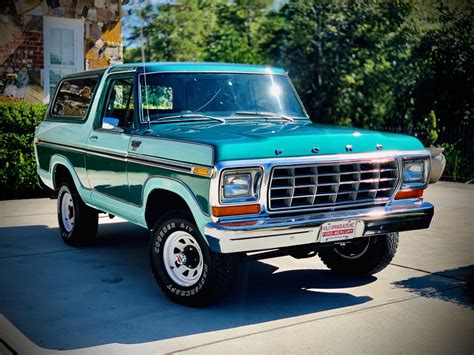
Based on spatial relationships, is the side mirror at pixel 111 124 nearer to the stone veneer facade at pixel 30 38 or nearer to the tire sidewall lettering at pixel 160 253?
the tire sidewall lettering at pixel 160 253

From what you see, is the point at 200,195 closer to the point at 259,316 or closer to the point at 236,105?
the point at 259,316

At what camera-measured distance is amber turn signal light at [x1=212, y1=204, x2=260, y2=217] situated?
4.85m

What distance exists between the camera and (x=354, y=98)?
979 inches

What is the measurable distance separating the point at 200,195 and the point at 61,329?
4.70 feet

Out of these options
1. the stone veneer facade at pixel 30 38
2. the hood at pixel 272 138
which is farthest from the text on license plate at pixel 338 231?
the stone veneer facade at pixel 30 38

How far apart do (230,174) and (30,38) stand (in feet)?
30.9

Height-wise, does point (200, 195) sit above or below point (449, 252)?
above

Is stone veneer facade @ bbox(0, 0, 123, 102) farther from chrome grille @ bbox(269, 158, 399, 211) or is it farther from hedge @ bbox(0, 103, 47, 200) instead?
chrome grille @ bbox(269, 158, 399, 211)

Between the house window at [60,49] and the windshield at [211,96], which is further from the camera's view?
the house window at [60,49]

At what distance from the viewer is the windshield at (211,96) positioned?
6.22 m

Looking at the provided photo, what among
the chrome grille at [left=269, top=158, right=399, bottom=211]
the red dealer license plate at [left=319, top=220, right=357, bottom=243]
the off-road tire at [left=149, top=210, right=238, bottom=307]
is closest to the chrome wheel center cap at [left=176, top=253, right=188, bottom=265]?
the off-road tire at [left=149, top=210, right=238, bottom=307]

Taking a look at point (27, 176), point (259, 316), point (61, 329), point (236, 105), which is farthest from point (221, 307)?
point (27, 176)

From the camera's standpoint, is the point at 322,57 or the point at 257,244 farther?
the point at 322,57

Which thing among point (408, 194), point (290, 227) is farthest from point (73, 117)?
point (408, 194)
